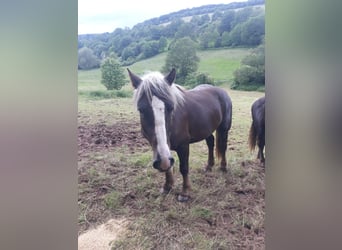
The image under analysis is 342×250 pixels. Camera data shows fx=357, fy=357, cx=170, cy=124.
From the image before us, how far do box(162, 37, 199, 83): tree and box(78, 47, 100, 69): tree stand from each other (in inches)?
14.5

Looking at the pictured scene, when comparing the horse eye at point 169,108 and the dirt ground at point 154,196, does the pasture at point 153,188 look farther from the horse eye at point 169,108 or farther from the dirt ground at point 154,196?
the horse eye at point 169,108

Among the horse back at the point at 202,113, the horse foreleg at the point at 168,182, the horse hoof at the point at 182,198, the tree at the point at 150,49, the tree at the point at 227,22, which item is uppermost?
the tree at the point at 227,22

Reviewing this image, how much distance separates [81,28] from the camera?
1.90 meters

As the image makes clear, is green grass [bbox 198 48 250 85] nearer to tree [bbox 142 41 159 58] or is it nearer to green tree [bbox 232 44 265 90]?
green tree [bbox 232 44 265 90]

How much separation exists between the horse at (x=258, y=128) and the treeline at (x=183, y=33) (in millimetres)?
299

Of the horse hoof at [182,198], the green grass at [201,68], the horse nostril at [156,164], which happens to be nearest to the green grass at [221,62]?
the green grass at [201,68]

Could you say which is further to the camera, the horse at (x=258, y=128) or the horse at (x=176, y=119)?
the horse at (x=176, y=119)

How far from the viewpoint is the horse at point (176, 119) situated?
1.84 m

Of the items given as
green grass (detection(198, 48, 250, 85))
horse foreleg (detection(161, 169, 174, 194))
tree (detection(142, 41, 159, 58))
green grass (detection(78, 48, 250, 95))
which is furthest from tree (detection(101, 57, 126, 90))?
horse foreleg (detection(161, 169, 174, 194))

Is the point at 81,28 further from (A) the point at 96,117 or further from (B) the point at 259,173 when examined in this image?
(B) the point at 259,173
